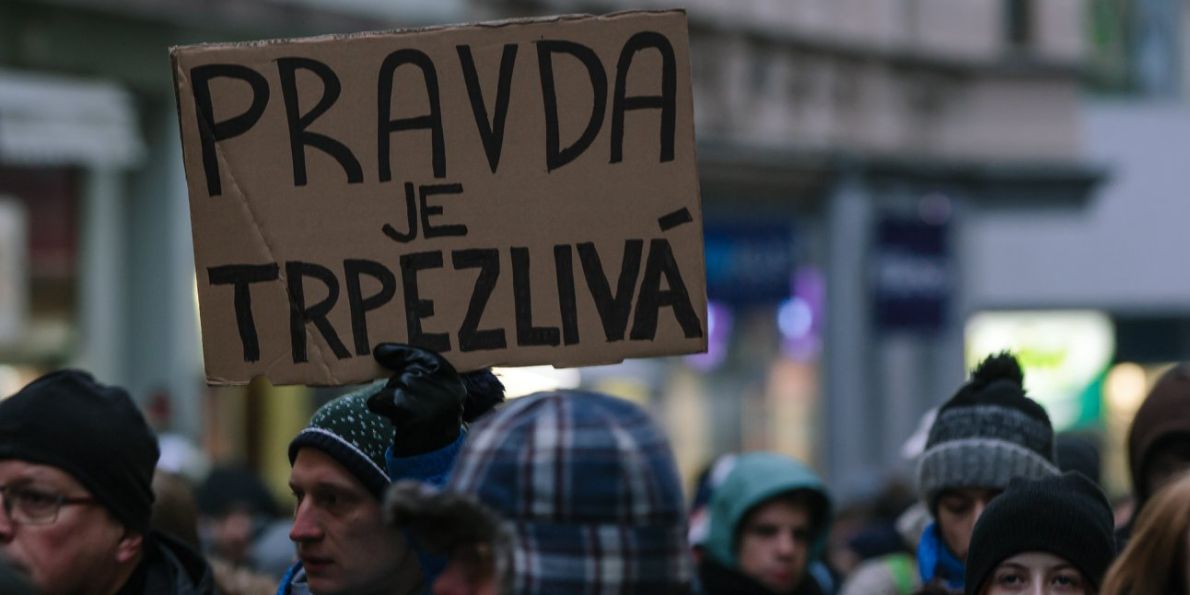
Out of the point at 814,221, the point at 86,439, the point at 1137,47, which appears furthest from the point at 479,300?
the point at 1137,47

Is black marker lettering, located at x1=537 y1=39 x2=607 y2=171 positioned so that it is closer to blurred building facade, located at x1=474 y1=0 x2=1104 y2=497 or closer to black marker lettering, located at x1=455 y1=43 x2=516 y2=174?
black marker lettering, located at x1=455 y1=43 x2=516 y2=174

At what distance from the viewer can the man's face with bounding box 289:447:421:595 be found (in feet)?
13.9

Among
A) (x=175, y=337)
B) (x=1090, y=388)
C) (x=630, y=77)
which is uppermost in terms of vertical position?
(x=630, y=77)

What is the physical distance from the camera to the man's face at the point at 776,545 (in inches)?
285

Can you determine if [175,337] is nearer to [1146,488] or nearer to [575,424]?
[1146,488]

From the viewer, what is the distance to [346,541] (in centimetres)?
427

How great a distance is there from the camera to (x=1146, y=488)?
21.0 ft

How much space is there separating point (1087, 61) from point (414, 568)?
2604cm

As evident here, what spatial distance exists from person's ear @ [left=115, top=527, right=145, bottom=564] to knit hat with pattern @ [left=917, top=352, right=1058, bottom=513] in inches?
72.9

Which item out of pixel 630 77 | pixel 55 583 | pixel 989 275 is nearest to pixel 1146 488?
pixel 630 77

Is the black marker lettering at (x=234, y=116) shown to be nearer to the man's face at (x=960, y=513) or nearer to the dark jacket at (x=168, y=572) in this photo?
the dark jacket at (x=168, y=572)

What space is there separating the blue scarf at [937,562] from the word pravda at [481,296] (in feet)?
4.26

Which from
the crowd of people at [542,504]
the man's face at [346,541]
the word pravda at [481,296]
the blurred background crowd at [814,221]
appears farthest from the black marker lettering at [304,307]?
the blurred background crowd at [814,221]

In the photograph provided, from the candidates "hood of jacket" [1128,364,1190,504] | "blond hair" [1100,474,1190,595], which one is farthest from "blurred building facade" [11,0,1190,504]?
"blond hair" [1100,474,1190,595]
